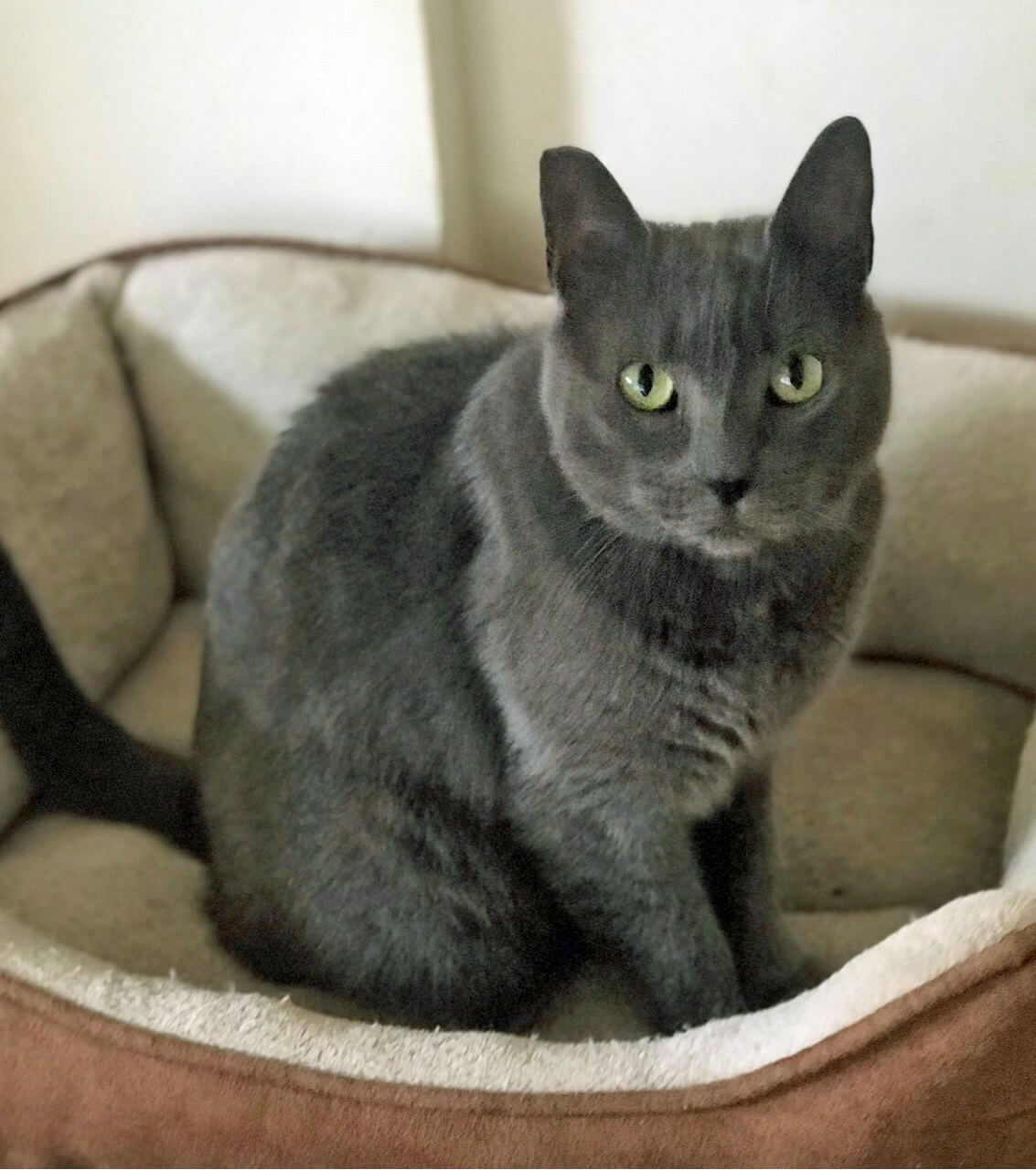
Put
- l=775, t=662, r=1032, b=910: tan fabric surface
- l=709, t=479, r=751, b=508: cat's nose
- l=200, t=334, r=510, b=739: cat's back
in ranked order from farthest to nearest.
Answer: l=775, t=662, r=1032, b=910: tan fabric surface < l=200, t=334, r=510, b=739: cat's back < l=709, t=479, r=751, b=508: cat's nose

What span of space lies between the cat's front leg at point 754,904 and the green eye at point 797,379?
44cm

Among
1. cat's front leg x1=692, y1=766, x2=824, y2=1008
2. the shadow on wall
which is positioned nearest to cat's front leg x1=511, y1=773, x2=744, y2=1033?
cat's front leg x1=692, y1=766, x2=824, y2=1008

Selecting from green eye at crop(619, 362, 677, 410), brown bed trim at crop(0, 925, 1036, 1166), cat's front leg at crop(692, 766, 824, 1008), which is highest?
green eye at crop(619, 362, 677, 410)

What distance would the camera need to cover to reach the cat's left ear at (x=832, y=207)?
0.75 metres

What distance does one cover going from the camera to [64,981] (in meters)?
0.91

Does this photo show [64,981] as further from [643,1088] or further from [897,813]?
[897,813]

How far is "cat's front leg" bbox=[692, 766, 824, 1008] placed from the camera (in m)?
1.08

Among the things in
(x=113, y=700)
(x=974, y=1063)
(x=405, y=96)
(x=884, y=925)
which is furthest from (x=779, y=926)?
(x=405, y=96)

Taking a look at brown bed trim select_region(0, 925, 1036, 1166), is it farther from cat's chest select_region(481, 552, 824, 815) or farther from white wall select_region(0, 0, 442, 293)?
white wall select_region(0, 0, 442, 293)

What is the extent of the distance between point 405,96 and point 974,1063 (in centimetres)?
115

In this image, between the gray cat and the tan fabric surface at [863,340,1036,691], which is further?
the tan fabric surface at [863,340,1036,691]

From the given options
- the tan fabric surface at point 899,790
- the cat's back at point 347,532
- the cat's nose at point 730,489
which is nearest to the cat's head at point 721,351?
the cat's nose at point 730,489

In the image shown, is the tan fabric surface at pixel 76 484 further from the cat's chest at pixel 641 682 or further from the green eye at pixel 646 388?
the green eye at pixel 646 388

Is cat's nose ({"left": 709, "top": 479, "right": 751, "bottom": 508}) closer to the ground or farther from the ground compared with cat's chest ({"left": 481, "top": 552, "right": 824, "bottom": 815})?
farther from the ground
